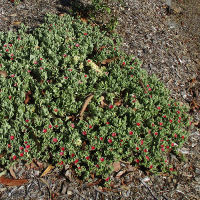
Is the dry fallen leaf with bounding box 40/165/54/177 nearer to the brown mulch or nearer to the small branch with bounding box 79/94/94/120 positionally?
the brown mulch

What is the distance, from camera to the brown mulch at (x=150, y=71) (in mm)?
3223

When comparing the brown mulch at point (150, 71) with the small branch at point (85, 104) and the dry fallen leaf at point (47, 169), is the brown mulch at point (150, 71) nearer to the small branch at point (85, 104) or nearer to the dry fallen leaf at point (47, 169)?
the dry fallen leaf at point (47, 169)

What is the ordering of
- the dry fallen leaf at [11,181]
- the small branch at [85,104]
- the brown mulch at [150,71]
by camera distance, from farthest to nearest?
the small branch at [85,104] → the brown mulch at [150,71] → the dry fallen leaf at [11,181]

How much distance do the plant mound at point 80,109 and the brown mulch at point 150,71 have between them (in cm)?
21

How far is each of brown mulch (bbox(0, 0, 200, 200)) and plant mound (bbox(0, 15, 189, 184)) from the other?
0.68 feet

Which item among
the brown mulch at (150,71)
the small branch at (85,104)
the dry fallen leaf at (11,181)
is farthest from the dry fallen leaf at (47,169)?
the small branch at (85,104)

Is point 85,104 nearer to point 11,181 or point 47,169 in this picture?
point 47,169

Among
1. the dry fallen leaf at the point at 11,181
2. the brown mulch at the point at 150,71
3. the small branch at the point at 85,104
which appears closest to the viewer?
the dry fallen leaf at the point at 11,181

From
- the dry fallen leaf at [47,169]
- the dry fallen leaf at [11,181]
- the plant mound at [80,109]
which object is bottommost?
the dry fallen leaf at [11,181]

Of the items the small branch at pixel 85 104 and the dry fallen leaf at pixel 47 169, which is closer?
the dry fallen leaf at pixel 47 169

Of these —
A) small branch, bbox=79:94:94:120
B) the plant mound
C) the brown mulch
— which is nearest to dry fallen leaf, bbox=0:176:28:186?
the brown mulch

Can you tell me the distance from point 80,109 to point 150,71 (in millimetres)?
2207

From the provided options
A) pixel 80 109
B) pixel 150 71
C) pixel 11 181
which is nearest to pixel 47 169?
pixel 11 181

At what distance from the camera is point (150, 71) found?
5227 mm
